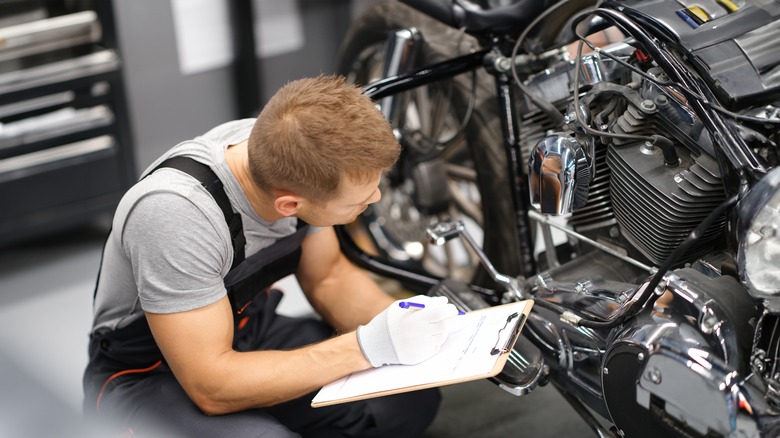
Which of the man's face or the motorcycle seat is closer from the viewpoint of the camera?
the man's face

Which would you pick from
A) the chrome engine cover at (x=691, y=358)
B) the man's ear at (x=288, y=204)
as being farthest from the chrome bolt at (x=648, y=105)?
the man's ear at (x=288, y=204)

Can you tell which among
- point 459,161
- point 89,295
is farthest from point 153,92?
point 459,161

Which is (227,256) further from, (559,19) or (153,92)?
(153,92)

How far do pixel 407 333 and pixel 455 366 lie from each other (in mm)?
99

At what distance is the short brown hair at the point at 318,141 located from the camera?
1596 millimetres

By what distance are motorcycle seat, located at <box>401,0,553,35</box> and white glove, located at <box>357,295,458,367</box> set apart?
686mm

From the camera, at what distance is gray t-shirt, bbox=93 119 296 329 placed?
65.2 inches

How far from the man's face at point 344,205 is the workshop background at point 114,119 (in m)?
0.57

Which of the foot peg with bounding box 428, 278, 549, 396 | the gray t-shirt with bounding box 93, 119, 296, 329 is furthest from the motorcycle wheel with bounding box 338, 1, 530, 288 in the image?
the gray t-shirt with bounding box 93, 119, 296, 329

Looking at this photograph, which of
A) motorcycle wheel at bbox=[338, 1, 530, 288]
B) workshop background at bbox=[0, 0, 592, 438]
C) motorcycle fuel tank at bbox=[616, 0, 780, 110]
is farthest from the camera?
workshop background at bbox=[0, 0, 592, 438]

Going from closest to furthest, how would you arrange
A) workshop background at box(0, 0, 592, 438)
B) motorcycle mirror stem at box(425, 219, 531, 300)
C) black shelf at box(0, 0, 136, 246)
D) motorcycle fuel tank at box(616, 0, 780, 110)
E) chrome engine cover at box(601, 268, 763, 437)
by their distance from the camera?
chrome engine cover at box(601, 268, 763, 437), motorcycle fuel tank at box(616, 0, 780, 110), motorcycle mirror stem at box(425, 219, 531, 300), workshop background at box(0, 0, 592, 438), black shelf at box(0, 0, 136, 246)

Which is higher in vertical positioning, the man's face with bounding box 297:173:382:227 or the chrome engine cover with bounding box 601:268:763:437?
the man's face with bounding box 297:173:382:227

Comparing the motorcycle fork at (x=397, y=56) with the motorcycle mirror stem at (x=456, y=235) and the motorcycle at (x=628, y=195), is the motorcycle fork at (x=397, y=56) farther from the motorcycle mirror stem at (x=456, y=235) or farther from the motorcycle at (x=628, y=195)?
the motorcycle mirror stem at (x=456, y=235)

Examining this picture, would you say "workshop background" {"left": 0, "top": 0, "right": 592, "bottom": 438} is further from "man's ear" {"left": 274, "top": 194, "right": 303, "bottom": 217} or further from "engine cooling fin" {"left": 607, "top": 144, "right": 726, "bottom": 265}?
"engine cooling fin" {"left": 607, "top": 144, "right": 726, "bottom": 265}
